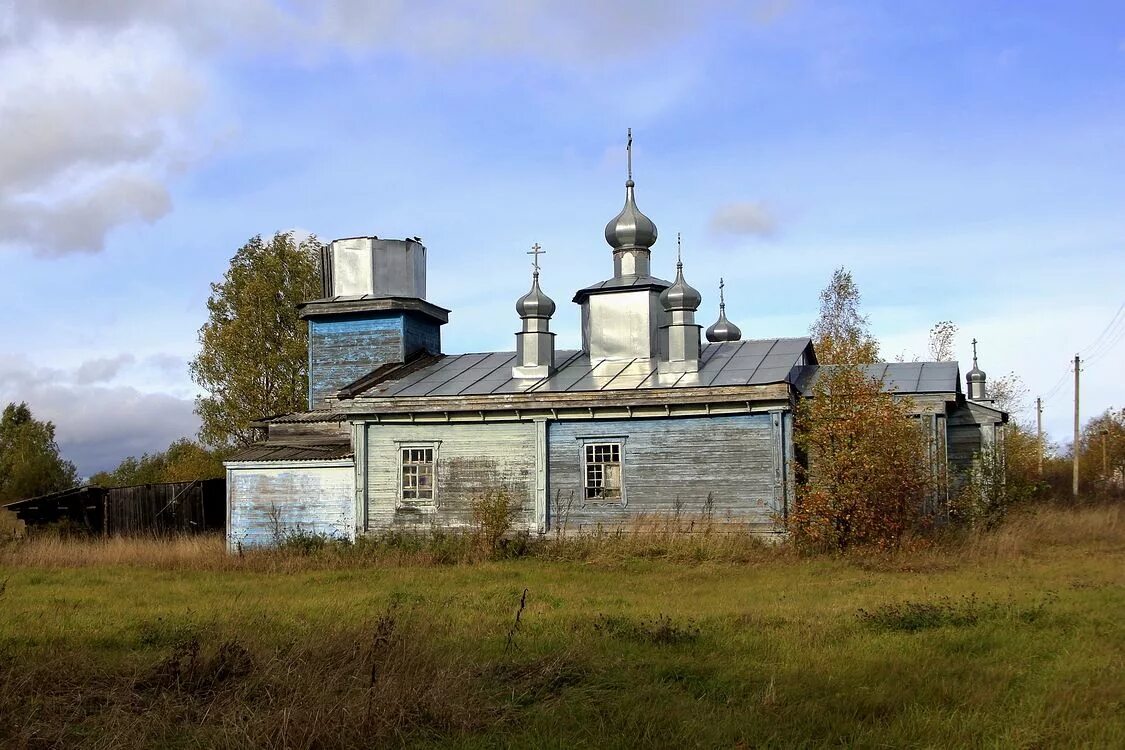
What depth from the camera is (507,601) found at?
12.9 metres

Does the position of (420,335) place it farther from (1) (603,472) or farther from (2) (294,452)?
(1) (603,472)

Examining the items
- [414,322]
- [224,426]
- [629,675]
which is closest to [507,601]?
[629,675]

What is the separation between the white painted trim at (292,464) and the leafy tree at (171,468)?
13.5 meters

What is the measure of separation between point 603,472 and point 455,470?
2.99m

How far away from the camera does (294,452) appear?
855 inches

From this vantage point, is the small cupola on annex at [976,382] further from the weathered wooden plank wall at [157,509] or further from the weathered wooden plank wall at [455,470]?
the weathered wooden plank wall at [157,509]

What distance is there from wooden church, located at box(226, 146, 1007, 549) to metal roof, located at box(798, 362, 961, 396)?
63 millimetres

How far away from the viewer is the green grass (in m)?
6.81

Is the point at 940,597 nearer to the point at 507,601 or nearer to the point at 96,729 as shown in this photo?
the point at 507,601

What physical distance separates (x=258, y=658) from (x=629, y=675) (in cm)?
296

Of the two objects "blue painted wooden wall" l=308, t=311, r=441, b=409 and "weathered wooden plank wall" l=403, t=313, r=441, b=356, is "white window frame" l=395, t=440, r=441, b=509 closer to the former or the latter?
"blue painted wooden wall" l=308, t=311, r=441, b=409

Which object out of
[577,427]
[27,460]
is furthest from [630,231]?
[27,460]

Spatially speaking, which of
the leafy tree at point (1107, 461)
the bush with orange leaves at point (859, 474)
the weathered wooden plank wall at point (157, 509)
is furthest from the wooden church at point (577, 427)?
the leafy tree at point (1107, 461)

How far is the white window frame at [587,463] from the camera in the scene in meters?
19.8
